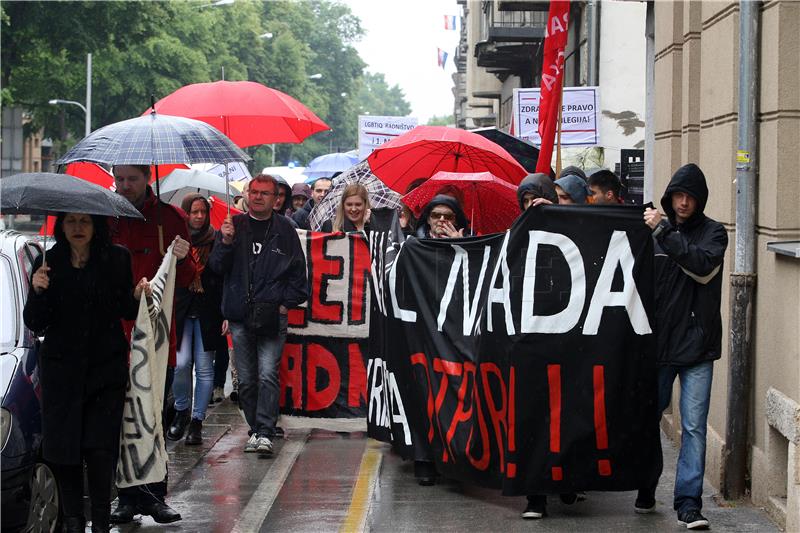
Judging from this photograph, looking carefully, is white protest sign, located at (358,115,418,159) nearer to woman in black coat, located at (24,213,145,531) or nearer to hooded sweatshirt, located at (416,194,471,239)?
hooded sweatshirt, located at (416,194,471,239)

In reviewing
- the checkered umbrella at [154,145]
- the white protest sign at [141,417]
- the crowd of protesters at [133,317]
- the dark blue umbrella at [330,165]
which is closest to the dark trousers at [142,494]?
the crowd of protesters at [133,317]

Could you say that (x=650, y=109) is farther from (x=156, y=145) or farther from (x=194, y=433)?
(x=156, y=145)

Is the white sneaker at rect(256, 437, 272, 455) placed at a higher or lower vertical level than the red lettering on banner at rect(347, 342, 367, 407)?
lower

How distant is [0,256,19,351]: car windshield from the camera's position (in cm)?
656

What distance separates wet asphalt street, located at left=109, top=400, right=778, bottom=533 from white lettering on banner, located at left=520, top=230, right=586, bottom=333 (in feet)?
3.47

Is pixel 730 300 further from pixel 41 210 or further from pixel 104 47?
pixel 104 47

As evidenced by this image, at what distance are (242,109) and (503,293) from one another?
4.85 m

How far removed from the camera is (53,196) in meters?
6.18

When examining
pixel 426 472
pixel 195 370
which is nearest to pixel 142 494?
pixel 426 472

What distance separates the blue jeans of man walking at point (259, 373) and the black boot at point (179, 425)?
2.62ft

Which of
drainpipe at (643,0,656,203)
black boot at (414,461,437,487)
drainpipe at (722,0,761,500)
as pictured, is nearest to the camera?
drainpipe at (722,0,761,500)

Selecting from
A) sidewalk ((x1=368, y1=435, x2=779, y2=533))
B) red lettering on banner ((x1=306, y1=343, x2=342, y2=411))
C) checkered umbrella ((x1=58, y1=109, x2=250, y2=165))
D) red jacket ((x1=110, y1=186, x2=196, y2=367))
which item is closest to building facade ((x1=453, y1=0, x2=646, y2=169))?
red lettering on banner ((x1=306, y1=343, x2=342, y2=411))

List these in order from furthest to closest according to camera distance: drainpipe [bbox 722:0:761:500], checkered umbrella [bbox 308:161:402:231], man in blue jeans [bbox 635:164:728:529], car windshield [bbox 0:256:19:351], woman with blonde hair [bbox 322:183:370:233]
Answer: checkered umbrella [bbox 308:161:402:231] < woman with blonde hair [bbox 322:183:370:233] < drainpipe [bbox 722:0:761:500] < man in blue jeans [bbox 635:164:728:529] < car windshield [bbox 0:256:19:351]

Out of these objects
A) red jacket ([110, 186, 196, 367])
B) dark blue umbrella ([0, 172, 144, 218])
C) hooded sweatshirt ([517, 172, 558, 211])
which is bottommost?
red jacket ([110, 186, 196, 367])
